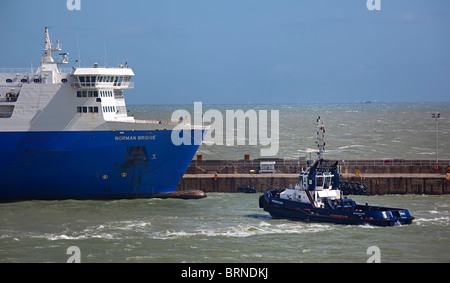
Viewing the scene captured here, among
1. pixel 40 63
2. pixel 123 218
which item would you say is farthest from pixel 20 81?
pixel 123 218

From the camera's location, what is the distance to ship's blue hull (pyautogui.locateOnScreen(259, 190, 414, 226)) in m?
43.5

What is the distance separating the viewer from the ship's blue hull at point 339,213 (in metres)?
43.5

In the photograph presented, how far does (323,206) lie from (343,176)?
14046 millimetres

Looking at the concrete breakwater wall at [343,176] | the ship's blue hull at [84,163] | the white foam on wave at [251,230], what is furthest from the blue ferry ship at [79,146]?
the white foam on wave at [251,230]

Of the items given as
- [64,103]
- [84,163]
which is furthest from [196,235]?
[64,103]

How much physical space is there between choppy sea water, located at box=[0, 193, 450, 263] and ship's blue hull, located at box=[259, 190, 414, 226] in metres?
0.57

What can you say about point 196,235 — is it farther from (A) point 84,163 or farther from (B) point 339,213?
(A) point 84,163

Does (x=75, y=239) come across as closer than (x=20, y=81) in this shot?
Yes

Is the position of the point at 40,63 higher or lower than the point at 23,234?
higher

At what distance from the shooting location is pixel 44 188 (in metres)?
52.8

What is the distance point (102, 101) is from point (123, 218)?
10725 mm
